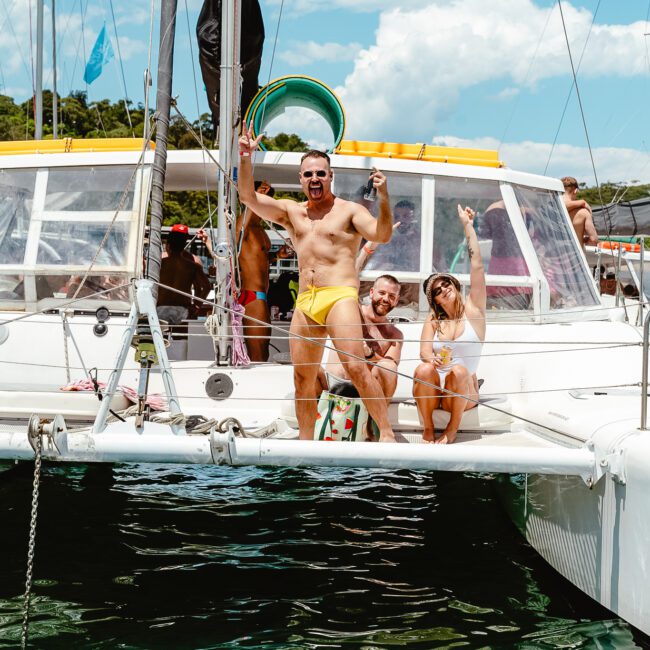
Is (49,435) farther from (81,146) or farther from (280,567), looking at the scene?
(81,146)

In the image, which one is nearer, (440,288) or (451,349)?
(451,349)

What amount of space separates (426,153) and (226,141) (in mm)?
1721


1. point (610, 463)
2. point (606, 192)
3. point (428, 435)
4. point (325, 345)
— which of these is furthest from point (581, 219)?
point (606, 192)

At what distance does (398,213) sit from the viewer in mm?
7164

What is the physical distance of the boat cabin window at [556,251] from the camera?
23.4ft

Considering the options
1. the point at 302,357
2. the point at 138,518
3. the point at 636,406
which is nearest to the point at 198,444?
the point at 302,357

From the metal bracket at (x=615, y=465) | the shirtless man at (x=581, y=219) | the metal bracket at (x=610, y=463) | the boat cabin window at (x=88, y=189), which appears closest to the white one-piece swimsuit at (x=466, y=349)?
the metal bracket at (x=610, y=463)

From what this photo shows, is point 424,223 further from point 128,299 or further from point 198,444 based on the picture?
point 198,444

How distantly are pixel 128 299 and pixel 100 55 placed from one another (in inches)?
548

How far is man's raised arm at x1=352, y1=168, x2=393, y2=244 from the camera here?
4676 millimetres

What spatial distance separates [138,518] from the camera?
22.5 feet

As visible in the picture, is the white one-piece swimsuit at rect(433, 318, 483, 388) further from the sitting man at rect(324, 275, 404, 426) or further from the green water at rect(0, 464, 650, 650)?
the green water at rect(0, 464, 650, 650)

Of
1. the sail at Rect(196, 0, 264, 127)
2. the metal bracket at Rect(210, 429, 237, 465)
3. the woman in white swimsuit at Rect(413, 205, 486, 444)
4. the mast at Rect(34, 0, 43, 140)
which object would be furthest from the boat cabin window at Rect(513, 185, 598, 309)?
the mast at Rect(34, 0, 43, 140)

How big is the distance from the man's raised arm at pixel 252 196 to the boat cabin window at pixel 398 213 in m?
1.63
